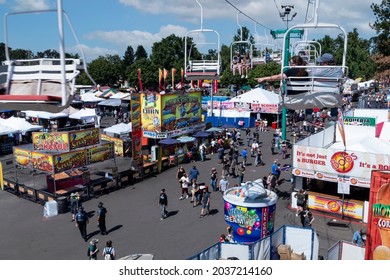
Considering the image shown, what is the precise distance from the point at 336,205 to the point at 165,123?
1436 centimetres

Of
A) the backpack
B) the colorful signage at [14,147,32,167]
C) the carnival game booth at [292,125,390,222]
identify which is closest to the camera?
the backpack

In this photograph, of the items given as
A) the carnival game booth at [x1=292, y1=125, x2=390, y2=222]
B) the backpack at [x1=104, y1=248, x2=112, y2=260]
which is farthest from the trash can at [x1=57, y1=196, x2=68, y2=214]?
the carnival game booth at [x1=292, y1=125, x2=390, y2=222]

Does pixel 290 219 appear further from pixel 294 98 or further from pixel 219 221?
pixel 294 98

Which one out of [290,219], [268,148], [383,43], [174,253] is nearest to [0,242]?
[174,253]

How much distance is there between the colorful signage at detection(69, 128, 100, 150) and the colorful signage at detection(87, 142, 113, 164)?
728 millimetres

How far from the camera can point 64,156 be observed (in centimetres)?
1944

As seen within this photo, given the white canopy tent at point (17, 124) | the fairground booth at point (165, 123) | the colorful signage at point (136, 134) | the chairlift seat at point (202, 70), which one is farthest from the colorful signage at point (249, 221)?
the white canopy tent at point (17, 124)

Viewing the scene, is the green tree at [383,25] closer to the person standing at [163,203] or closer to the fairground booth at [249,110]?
the fairground booth at [249,110]

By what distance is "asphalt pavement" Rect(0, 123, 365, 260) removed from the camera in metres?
14.1

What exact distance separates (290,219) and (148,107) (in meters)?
15.0

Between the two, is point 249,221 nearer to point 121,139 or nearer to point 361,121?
point 361,121

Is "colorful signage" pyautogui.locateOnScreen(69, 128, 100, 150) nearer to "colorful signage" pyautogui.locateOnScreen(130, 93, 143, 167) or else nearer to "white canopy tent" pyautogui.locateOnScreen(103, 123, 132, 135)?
"colorful signage" pyautogui.locateOnScreen(130, 93, 143, 167)

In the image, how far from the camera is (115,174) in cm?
2172

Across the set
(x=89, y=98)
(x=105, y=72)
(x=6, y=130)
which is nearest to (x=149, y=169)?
(x=6, y=130)
